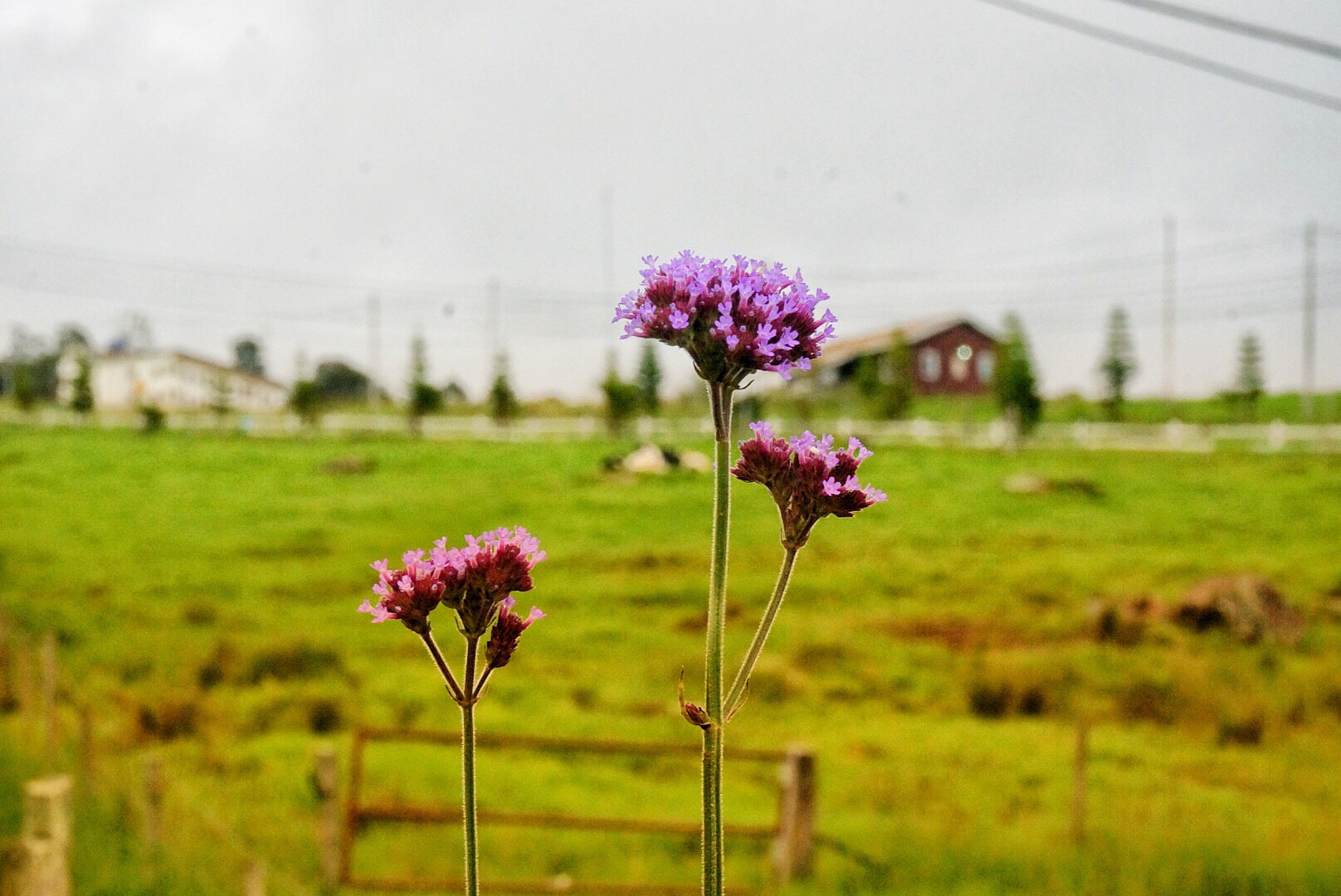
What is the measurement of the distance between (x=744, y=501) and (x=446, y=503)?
14000mm

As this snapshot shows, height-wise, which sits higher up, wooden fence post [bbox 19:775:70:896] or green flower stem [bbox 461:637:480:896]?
green flower stem [bbox 461:637:480:896]

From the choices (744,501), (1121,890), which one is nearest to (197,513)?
(744,501)

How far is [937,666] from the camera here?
23.8m

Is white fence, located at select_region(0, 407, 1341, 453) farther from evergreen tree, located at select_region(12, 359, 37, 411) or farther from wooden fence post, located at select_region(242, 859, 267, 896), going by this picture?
wooden fence post, located at select_region(242, 859, 267, 896)

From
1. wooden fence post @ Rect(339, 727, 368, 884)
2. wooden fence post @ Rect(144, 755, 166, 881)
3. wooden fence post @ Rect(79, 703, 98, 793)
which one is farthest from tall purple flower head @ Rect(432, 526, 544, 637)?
wooden fence post @ Rect(79, 703, 98, 793)

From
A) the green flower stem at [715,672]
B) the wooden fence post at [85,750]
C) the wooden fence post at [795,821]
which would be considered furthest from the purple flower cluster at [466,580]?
the wooden fence post at [85,750]

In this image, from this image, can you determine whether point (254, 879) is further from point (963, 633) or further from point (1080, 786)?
point (963, 633)

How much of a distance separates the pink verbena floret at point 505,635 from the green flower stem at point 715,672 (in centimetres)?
19

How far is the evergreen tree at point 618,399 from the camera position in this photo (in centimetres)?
6606

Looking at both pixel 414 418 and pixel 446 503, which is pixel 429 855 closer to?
pixel 446 503

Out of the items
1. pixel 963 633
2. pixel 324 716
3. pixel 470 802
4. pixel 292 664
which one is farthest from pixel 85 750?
pixel 963 633

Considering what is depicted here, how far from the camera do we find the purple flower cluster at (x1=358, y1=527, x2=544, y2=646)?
103 cm

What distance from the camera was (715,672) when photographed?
2.48ft

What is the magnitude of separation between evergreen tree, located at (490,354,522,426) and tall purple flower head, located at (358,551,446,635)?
7587 centimetres
